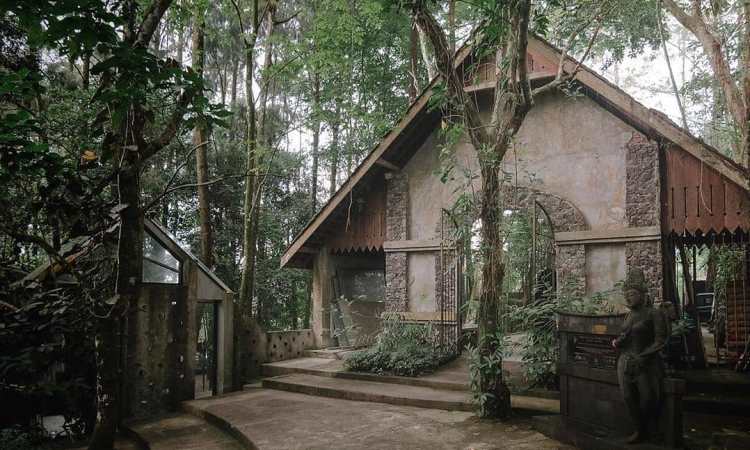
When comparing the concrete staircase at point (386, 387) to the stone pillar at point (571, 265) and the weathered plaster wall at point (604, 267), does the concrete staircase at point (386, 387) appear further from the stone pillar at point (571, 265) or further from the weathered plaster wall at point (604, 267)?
the weathered plaster wall at point (604, 267)

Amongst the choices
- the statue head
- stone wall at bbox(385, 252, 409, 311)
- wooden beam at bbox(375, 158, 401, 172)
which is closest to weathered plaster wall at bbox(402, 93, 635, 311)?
wooden beam at bbox(375, 158, 401, 172)

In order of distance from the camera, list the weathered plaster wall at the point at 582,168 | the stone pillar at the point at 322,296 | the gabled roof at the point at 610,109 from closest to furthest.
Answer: the gabled roof at the point at 610,109 < the weathered plaster wall at the point at 582,168 < the stone pillar at the point at 322,296

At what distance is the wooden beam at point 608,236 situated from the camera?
28.0 ft

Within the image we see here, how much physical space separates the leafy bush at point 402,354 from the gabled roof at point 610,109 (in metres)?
3.12

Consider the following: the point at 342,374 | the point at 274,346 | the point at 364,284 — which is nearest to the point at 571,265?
the point at 342,374

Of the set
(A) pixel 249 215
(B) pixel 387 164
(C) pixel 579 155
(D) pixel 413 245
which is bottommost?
(D) pixel 413 245

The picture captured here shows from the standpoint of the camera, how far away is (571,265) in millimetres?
9281

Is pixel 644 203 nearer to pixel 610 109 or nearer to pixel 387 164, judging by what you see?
pixel 610 109

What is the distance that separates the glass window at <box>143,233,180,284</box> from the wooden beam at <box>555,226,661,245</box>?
694cm

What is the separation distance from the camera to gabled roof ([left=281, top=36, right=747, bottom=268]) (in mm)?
7875

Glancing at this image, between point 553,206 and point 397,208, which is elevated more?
point 397,208

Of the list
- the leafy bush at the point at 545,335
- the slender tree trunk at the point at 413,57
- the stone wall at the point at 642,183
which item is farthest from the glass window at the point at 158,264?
the slender tree trunk at the point at 413,57

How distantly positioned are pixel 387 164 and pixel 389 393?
17.3 ft

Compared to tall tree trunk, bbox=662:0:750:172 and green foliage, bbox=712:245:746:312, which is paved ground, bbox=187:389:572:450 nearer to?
tall tree trunk, bbox=662:0:750:172
